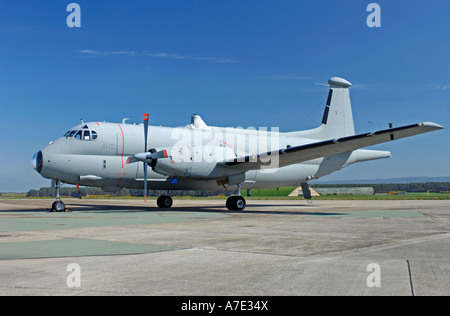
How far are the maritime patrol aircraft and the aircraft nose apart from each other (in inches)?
2.1

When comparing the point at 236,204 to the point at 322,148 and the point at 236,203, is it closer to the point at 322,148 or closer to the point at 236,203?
the point at 236,203

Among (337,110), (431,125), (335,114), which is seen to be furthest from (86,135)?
(337,110)

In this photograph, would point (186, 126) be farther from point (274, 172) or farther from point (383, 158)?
point (383, 158)

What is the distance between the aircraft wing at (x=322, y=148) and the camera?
61.7ft

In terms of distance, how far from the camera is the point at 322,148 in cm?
2166

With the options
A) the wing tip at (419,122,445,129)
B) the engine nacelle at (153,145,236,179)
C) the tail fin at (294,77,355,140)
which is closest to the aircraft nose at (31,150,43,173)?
the engine nacelle at (153,145,236,179)

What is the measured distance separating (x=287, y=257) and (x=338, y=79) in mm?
26034

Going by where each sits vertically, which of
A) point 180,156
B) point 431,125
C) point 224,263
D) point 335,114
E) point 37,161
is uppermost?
point 335,114

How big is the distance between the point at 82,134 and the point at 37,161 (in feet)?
8.65

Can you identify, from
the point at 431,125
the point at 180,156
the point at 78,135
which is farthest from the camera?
the point at 78,135

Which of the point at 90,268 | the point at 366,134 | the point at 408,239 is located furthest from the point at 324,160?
the point at 90,268

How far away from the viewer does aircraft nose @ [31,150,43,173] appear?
67.3 feet

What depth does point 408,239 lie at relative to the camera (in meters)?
10.1
